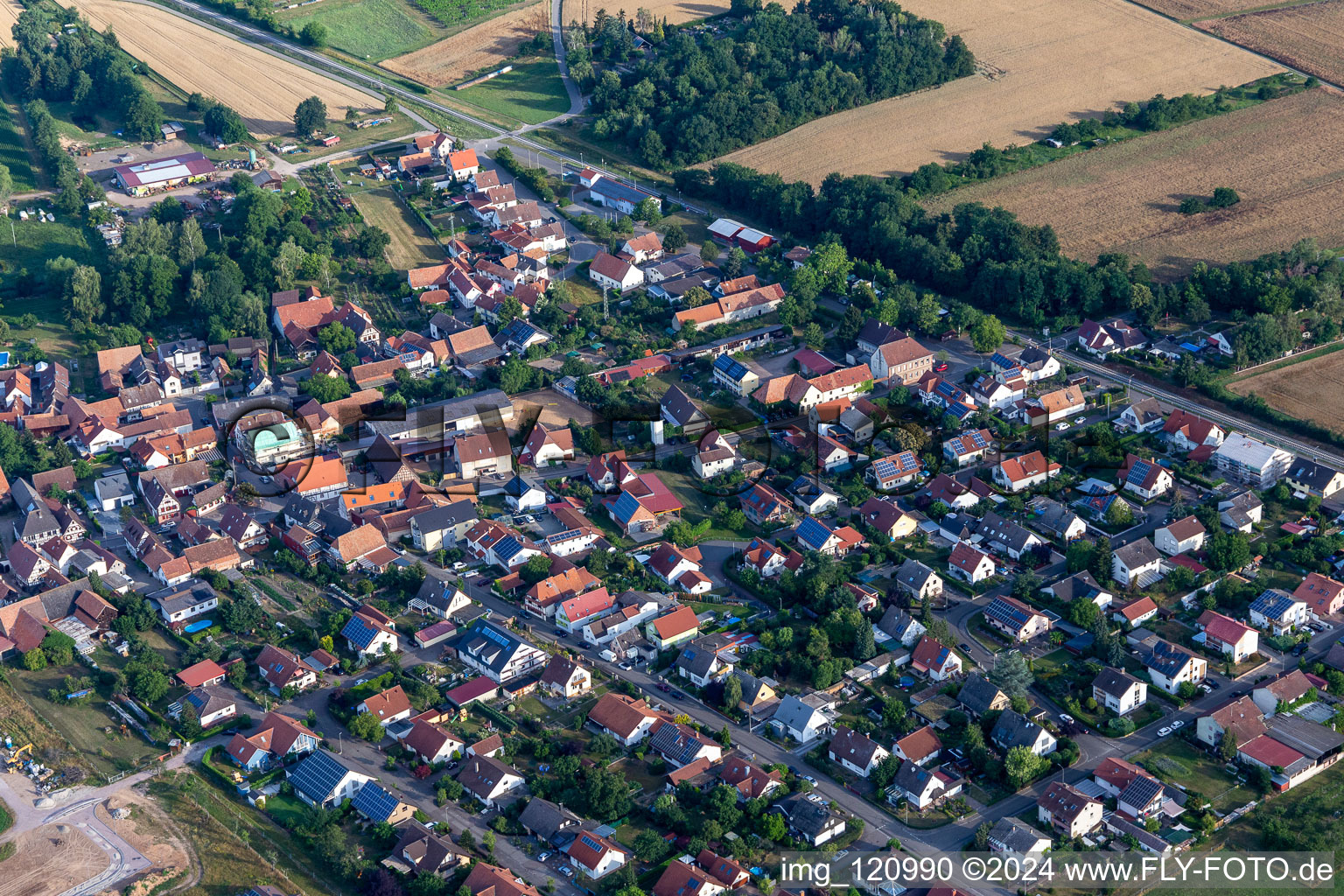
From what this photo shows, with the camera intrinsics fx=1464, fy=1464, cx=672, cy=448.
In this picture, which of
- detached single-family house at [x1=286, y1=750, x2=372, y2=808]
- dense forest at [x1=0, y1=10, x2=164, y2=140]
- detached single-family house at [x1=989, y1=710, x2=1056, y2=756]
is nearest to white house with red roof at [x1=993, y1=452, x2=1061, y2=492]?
detached single-family house at [x1=989, y1=710, x2=1056, y2=756]

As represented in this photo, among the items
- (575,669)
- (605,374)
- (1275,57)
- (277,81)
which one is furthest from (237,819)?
(1275,57)

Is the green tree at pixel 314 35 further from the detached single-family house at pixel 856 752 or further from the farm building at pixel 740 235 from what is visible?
the detached single-family house at pixel 856 752

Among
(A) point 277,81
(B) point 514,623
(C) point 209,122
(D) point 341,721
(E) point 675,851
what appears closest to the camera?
(E) point 675,851

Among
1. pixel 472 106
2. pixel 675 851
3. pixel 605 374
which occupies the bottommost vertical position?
pixel 675 851

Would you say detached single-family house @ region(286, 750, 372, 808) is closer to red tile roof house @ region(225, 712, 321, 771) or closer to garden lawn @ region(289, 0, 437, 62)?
red tile roof house @ region(225, 712, 321, 771)

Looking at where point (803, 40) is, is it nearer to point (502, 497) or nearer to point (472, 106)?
point (472, 106)

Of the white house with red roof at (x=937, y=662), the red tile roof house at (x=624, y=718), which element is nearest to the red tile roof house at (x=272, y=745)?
the red tile roof house at (x=624, y=718)

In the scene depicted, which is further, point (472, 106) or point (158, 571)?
point (472, 106)
